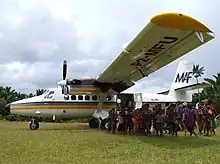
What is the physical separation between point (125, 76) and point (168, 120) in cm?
419

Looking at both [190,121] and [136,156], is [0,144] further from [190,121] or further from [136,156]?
[190,121]

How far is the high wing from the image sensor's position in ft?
30.7

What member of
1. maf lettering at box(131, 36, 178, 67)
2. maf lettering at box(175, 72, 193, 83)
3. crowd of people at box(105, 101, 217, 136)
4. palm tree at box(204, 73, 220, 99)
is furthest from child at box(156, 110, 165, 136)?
palm tree at box(204, 73, 220, 99)

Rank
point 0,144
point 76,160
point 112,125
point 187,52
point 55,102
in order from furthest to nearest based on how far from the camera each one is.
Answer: point 55,102 < point 112,125 < point 187,52 < point 0,144 < point 76,160

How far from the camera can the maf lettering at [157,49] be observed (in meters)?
11.1

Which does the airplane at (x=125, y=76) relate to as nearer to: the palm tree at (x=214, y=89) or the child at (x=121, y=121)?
the child at (x=121, y=121)

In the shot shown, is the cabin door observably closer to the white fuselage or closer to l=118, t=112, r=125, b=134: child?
the white fuselage

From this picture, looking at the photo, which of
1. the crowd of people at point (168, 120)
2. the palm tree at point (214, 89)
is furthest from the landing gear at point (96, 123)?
the palm tree at point (214, 89)

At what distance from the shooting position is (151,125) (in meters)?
15.0

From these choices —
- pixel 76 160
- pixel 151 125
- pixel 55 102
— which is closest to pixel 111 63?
pixel 151 125

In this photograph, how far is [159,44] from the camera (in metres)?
11.7

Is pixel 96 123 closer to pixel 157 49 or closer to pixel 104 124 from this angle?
pixel 104 124

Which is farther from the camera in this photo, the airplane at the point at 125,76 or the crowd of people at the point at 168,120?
the crowd of people at the point at 168,120

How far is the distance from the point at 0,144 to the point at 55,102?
26.9 ft
